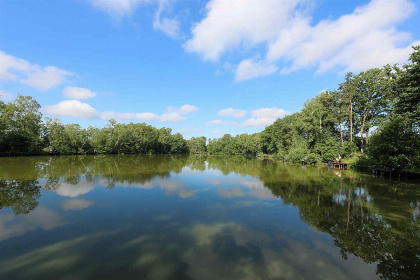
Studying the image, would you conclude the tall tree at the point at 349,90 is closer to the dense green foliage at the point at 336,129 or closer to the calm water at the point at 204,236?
the dense green foliage at the point at 336,129

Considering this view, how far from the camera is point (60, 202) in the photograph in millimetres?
8133

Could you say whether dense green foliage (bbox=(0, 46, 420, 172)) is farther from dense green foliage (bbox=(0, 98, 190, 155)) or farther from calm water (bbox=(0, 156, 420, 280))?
calm water (bbox=(0, 156, 420, 280))

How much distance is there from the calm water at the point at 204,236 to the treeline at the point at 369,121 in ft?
31.9

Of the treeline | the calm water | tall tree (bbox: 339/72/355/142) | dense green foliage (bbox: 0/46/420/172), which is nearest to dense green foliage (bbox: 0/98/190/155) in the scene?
dense green foliage (bbox: 0/46/420/172)

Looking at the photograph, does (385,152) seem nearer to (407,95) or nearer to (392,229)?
(407,95)

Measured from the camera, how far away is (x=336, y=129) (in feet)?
117

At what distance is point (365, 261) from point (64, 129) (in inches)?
2229

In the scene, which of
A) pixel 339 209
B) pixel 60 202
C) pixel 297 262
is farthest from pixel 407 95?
pixel 60 202

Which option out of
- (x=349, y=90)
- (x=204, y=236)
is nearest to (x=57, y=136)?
(x=204, y=236)

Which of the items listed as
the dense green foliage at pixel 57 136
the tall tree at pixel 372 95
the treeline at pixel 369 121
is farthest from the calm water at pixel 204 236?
the dense green foliage at pixel 57 136

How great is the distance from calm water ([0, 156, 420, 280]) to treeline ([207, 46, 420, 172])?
9711mm

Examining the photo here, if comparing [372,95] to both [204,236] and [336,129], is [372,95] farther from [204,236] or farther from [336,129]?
[204,236]

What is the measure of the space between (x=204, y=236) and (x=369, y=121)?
35.0 meters

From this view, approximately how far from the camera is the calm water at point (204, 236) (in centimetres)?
387
